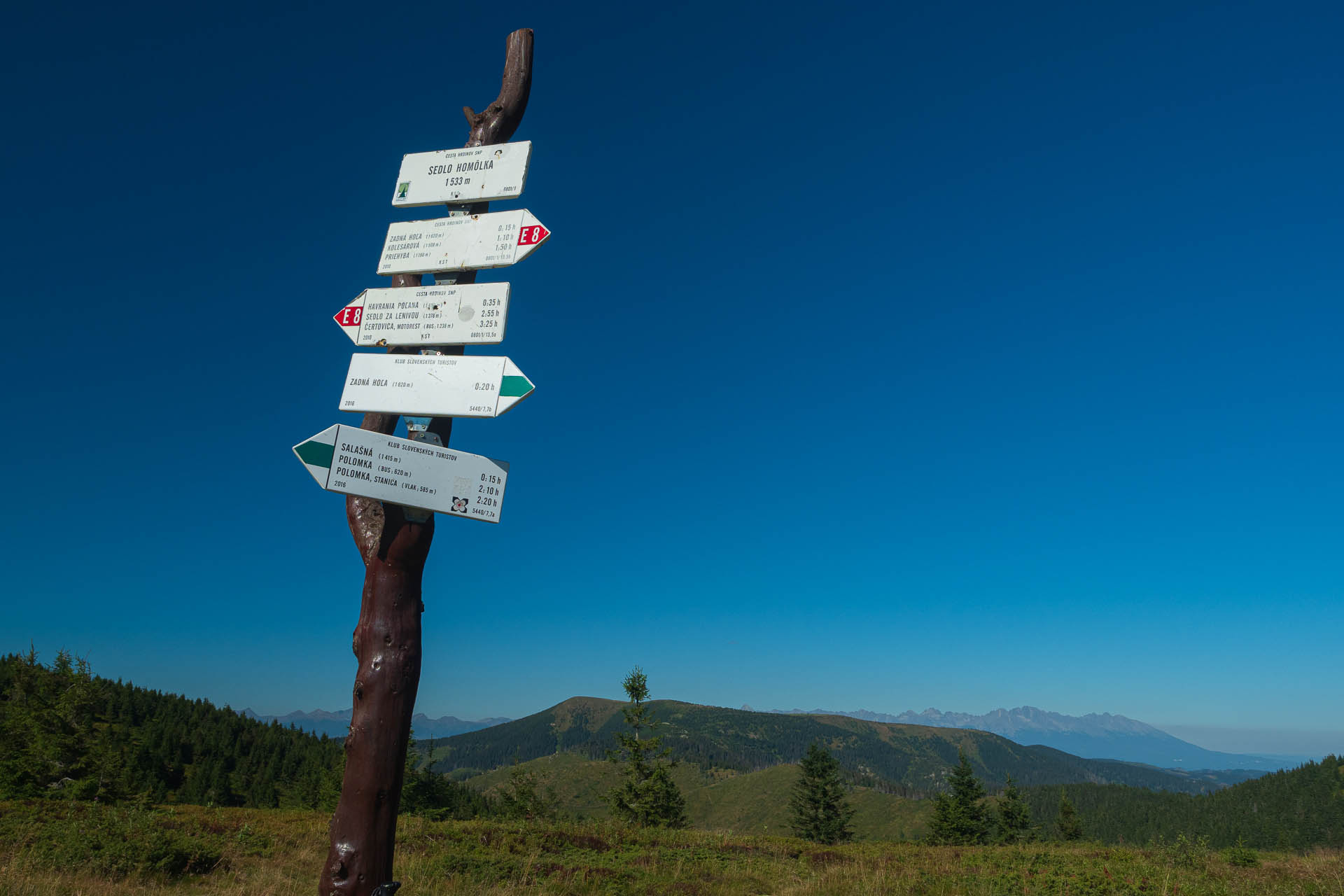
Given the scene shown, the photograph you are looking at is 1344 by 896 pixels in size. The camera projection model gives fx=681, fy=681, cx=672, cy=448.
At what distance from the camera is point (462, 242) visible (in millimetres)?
5922

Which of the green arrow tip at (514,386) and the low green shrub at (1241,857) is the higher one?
the green arrow tip at (514,386)

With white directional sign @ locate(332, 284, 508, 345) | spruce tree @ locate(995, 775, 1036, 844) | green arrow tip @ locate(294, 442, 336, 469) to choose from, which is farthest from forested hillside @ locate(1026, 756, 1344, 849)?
green arrow tip @ locate(294, 442, 336, 469)

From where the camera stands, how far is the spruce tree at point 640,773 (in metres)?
41.5

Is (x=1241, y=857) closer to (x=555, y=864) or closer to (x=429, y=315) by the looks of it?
(x=555, y=864)

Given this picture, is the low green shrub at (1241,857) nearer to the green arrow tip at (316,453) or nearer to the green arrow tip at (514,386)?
the green arrow tip at (514,386)

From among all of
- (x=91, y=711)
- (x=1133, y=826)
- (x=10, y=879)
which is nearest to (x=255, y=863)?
(x=10, y=879)

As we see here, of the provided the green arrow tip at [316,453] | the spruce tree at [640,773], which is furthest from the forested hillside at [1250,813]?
the green arrow tip at [316,453]

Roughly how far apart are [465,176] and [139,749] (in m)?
94.8

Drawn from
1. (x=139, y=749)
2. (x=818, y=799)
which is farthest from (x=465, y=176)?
(x=139, y=749)

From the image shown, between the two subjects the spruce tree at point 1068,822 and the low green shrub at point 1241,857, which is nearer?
the low green shrub at point 1241,857

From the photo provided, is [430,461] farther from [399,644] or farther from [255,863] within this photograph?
[255,863]

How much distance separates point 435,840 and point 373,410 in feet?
44.9

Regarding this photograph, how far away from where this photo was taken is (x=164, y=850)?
1078 centimetres

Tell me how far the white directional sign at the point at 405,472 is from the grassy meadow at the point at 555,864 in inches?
274
